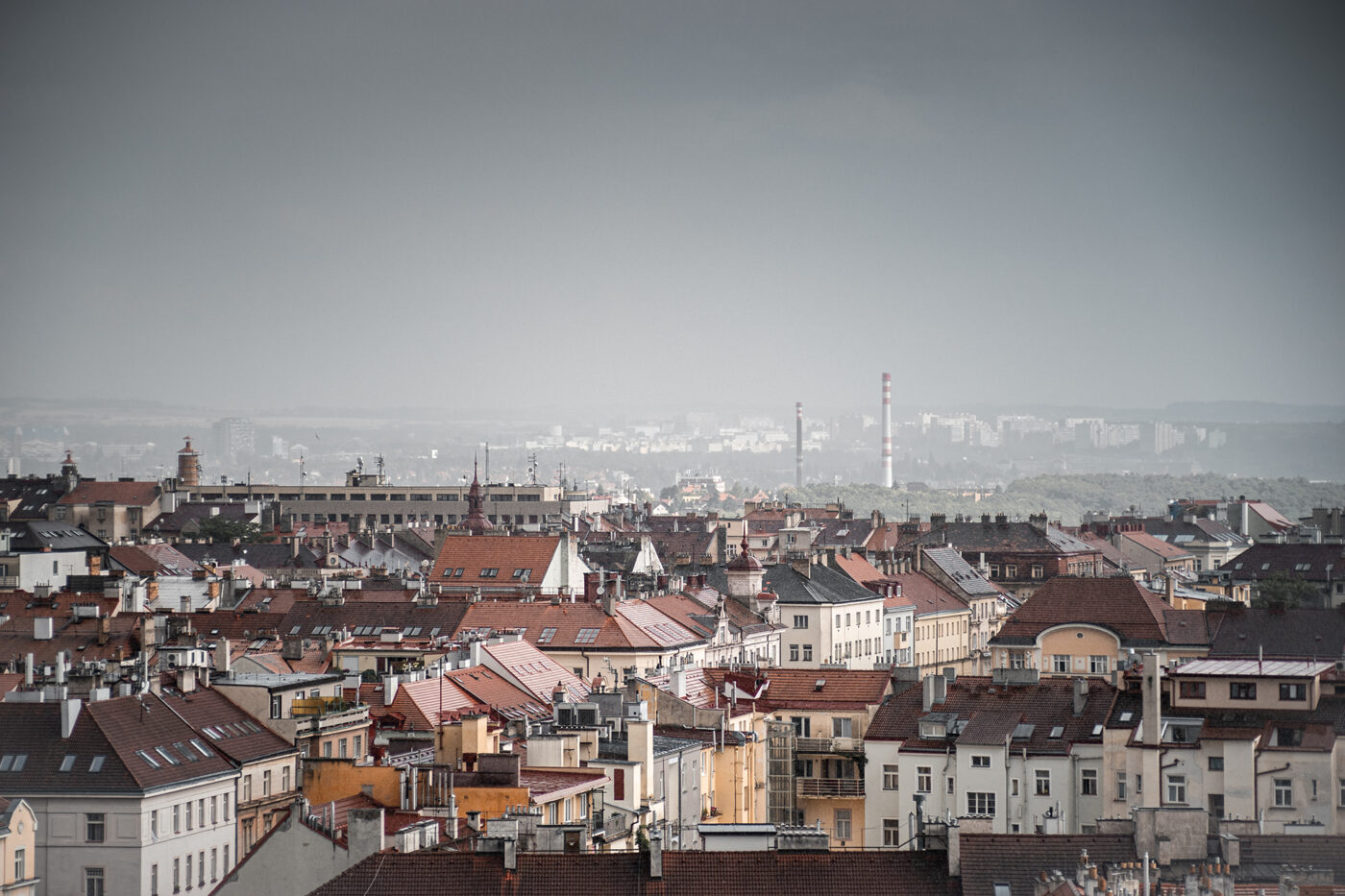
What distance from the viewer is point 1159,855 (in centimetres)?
3500

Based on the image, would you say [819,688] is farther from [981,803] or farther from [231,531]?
[231,531]

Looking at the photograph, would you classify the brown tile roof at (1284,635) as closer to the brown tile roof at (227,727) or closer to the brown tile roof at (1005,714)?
the brown tile roof at (1005,714)

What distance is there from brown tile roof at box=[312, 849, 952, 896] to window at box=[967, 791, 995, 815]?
15301 millimetres

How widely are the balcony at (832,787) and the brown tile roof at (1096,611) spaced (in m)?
22.4

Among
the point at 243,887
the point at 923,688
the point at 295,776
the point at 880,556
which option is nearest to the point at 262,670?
the point at 295,776

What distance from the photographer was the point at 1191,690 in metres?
49.3

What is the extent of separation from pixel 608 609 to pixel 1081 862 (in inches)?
1680

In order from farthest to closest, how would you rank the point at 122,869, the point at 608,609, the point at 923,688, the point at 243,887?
the point at 608,609 → the point at 923,688 → the point at 122,869 → the point at 243,887

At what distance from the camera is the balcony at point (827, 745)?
56375mm

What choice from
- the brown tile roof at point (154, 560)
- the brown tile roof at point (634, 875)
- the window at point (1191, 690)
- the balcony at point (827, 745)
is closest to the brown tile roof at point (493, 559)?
the brown tile roof at point (154, 560)

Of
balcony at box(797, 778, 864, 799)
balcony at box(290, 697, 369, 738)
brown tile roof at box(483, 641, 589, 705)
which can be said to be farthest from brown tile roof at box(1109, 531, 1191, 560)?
balcony at box(290, 697, 369, 738)

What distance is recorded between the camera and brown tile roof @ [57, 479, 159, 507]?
15612 cm

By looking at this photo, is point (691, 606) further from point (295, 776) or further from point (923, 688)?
point (295, 776)

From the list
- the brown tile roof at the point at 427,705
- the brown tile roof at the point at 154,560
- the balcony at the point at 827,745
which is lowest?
the balcony at the point at 827,745
